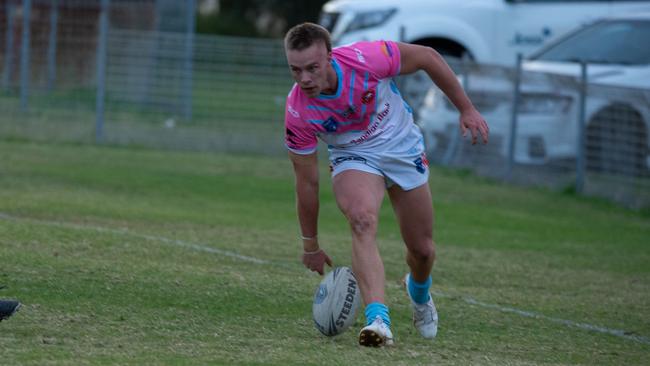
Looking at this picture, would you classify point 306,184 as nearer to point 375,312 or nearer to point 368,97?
point 368,97

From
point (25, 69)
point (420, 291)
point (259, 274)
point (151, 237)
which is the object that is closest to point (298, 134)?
point (420, 291)

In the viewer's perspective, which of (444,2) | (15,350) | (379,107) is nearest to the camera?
(15,350)

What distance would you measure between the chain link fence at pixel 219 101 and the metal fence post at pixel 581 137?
0.7 inches

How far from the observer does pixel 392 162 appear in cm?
Result: 633

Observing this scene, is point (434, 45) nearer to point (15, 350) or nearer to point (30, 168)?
point (30, 168)

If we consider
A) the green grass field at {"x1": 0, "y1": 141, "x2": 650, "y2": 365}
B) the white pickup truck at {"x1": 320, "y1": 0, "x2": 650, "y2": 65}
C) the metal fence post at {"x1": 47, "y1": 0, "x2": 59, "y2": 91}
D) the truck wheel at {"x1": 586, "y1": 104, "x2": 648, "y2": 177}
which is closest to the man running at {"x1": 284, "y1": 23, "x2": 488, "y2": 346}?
the green grass field at {"x1": 0, "y1": 141, "x2": 650, "y2": 365}

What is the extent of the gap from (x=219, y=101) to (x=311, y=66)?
13950 millimetres

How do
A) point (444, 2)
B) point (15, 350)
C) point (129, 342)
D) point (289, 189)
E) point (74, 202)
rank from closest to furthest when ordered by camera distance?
point (15, 350) < point (129, 342) < point (74, 202) < point (289, 189) < point (444, 2)

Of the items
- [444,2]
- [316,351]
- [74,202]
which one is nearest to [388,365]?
[316,351]

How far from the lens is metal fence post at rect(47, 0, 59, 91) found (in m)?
21.1

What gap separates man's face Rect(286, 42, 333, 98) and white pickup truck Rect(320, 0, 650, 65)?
1214 cm

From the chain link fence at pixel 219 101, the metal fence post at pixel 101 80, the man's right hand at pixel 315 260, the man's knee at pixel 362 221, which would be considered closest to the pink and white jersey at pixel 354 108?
the man's knee at pixel 362 221

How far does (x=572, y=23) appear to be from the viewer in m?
18.7

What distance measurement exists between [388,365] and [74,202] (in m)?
6.74
